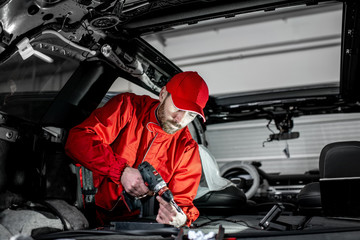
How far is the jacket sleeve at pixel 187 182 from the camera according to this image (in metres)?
2.11

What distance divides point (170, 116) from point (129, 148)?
1.10 feet

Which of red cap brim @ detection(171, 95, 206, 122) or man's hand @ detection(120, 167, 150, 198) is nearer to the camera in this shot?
man's hand @ detection(120, 167, 150, 198)

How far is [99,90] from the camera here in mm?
2225

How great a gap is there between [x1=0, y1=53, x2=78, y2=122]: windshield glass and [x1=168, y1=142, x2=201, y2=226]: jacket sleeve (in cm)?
96

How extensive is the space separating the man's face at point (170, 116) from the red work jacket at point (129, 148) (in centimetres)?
4

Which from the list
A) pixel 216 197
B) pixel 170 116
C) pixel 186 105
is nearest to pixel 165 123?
pixel 170 116

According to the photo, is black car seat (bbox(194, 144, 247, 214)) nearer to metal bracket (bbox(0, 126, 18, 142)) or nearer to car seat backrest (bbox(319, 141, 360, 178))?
car seat backrest (bbox(319, 141, 360, 178))

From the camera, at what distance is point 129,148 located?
2.08 m

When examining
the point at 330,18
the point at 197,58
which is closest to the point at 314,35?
the point at 330,18

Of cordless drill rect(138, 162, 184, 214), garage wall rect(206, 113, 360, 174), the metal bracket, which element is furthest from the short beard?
garage wall rect(206, 113, 360, 174)

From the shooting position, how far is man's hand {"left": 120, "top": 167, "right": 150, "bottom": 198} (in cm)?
171

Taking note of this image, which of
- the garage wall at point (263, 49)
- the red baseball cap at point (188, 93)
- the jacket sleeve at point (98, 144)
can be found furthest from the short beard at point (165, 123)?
the garage wall at point (263, 49)

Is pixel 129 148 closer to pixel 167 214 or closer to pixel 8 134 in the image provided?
pixel 167 214

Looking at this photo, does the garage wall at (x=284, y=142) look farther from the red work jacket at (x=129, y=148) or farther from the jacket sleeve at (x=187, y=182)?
the red work jacket at (x=129, y=148)
